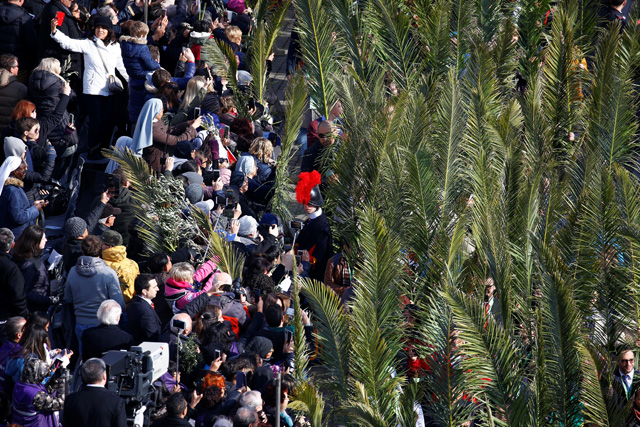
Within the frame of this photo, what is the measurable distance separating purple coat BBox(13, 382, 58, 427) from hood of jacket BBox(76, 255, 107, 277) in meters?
1.35

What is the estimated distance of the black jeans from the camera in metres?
12.1


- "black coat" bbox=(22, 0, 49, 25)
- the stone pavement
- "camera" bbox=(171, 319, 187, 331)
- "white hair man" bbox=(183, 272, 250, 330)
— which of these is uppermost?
"black coat" bbox=(22, 0, 49, 25)

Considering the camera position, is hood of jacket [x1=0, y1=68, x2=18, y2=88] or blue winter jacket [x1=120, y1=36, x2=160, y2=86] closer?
hood of jacket [x1=0, y1=68, x2=18, y2=88]

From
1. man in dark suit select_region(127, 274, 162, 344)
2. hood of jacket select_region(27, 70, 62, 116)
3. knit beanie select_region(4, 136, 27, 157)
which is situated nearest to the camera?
man in dark suit select_region(127, 274, 162, 344)

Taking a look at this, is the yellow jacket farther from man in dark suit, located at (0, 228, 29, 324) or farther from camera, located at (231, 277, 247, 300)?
camera, located at (231, 277, 247, 300)

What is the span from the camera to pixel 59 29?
1211cm

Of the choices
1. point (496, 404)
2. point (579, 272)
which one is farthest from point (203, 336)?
point (579, 272)

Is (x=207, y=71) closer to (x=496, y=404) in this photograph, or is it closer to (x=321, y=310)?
(x=321, y=310)

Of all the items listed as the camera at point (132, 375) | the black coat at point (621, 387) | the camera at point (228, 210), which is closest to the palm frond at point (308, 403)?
the camera at point (132, 375)

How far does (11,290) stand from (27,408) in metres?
1.46

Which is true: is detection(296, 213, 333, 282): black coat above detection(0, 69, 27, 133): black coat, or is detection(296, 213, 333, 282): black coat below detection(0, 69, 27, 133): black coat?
below

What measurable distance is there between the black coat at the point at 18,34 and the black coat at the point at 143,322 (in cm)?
527

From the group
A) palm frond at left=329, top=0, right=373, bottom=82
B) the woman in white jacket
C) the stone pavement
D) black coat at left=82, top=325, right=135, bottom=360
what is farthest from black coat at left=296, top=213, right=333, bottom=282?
palm frond at left=329, top=0, right=373, bottom=82

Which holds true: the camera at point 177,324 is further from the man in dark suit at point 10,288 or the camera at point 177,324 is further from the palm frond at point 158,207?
the palm frond at point 158,207
